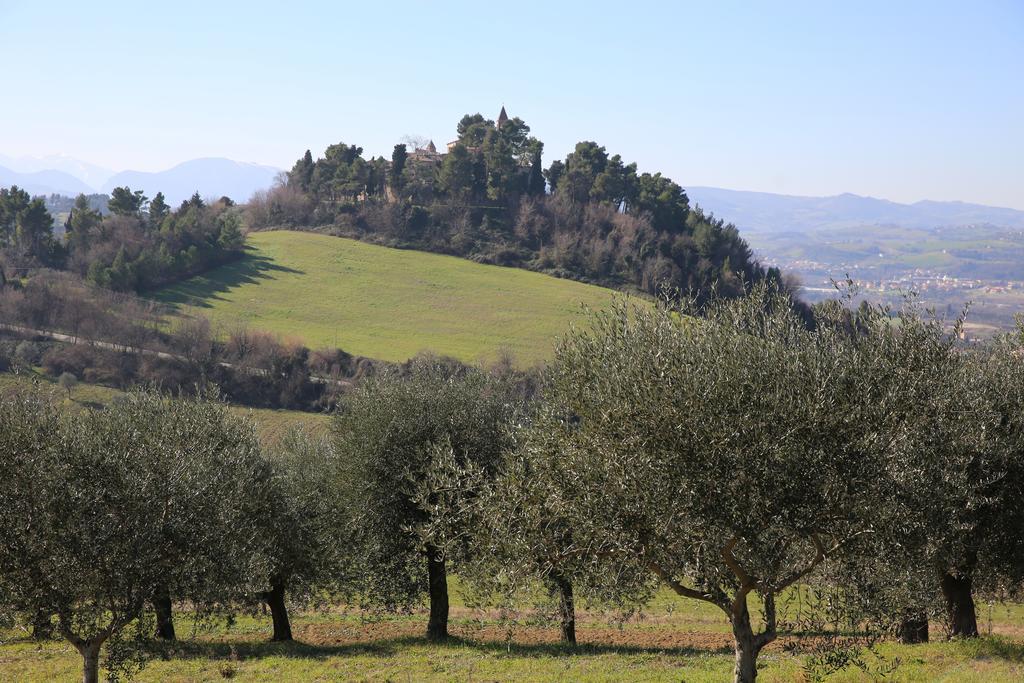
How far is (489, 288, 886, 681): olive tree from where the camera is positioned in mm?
13031

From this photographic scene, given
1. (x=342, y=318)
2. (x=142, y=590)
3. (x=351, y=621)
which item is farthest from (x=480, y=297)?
(x=142, y=590)

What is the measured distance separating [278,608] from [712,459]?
1878 cm

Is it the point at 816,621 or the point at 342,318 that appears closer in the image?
the point at 816,621

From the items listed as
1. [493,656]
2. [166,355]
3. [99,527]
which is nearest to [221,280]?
[166,355]

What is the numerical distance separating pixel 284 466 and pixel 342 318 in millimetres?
72219

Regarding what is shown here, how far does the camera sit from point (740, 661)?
1489cm

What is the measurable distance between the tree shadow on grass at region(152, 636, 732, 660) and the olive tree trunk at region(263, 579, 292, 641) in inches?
26.6

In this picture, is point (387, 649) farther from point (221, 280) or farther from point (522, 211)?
point (522, 211)

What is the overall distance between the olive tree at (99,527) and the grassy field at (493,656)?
3.31m

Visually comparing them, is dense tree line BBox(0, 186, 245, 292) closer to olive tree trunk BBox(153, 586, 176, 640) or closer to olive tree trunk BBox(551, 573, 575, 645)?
olive tree trunk BBox(153, 586, 176, 640)

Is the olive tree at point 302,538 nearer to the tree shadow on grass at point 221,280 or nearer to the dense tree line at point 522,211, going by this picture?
the tree shadow on grass at point 221,280

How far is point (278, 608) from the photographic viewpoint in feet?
88.6

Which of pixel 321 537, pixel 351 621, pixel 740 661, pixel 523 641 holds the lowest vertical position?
pixel 351 621

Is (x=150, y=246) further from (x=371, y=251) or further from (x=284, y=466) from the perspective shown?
(x=284, y=466)
